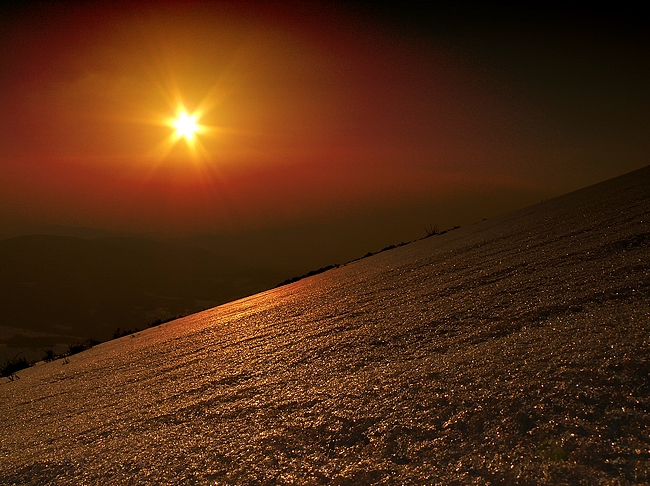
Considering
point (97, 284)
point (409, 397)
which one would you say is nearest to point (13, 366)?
point (409, 397)

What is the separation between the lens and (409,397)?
1064 millimetres

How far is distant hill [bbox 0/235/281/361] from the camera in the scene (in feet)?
120

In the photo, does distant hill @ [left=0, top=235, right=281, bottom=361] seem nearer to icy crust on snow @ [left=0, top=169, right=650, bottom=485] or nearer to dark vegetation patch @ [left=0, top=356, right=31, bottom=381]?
dark vegetation patch @ [left=0, top=356, right=31, bottom=381]

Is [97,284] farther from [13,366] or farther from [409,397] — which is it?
[409,397]

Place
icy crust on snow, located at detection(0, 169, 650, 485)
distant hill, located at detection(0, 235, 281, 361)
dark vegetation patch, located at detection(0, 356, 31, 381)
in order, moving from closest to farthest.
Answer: icy crust on snow, located at detection(0, 169, 650, 485) → dark vegetation patch, located at detection(0, 356, 31, 381) → distant hill, located at detection(0, 235, 281, 361)

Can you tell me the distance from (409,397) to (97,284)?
195 feet

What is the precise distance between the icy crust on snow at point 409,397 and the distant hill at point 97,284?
19.8m

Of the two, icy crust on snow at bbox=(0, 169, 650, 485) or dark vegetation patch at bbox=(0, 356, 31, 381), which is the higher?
dark vegetation patch at bbox=(0, 356, 31, 381)

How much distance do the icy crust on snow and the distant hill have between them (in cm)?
1982

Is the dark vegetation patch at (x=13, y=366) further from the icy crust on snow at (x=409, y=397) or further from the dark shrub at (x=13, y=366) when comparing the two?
the icy crust on snow at (x=409, y=397)

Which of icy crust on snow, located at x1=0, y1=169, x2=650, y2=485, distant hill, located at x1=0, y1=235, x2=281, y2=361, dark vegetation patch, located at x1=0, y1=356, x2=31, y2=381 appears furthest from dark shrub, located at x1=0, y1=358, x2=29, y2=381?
distant hill, located at x1=0, y1=235, x2=281, y2=361

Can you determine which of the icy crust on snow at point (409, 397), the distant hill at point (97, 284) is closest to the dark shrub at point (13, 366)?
the icy crust on snow at point (409, 397)

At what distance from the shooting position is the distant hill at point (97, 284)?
120 ft

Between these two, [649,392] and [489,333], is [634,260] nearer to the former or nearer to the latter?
[489,333]
